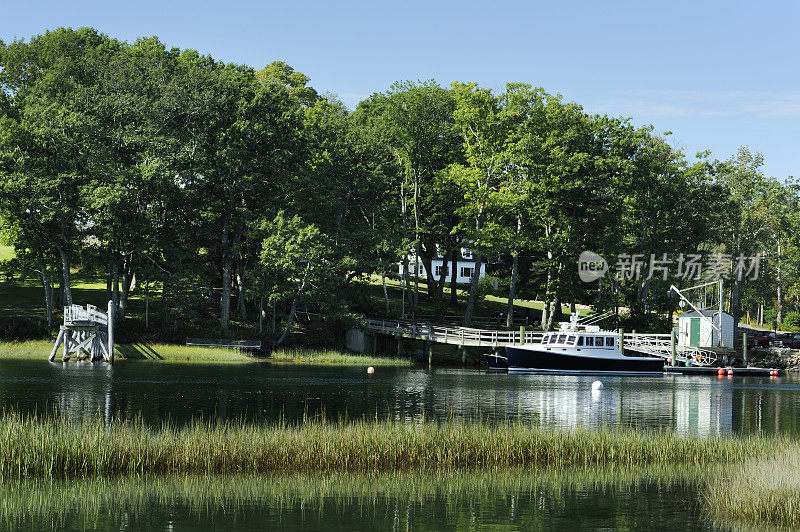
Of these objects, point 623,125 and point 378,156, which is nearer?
point 378,156

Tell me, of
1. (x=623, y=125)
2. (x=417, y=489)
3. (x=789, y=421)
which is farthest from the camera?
(x=623, y=125)

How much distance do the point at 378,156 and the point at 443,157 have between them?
8495 millimetres

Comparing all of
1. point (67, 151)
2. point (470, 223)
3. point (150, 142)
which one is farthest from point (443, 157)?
point (67, 151)

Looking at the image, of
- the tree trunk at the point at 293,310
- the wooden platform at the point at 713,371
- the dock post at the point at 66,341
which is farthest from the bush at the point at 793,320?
the dock post at the point at 66,341

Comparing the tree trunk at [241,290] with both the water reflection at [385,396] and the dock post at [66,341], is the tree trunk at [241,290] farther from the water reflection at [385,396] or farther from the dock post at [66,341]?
the dock post at [66,341]

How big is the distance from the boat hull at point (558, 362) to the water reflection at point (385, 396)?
7.79ft

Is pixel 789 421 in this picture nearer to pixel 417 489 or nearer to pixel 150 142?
pixel 417 489

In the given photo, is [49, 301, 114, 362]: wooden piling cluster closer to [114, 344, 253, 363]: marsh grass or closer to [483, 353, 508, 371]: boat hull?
[114, 344, 253, 363]: marsh grass

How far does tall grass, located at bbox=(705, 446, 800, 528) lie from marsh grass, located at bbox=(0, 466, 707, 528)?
2.61 metres

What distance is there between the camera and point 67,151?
61500mm

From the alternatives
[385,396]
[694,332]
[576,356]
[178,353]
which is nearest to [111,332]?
[178,353]

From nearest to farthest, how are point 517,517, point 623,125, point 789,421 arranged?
point 517,517 → point 789,421 → point 623,125

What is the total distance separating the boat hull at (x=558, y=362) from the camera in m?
63.3

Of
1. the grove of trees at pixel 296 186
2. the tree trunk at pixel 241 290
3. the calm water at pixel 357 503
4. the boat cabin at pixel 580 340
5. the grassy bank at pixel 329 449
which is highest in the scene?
the grove of trees at pixel 296 186
